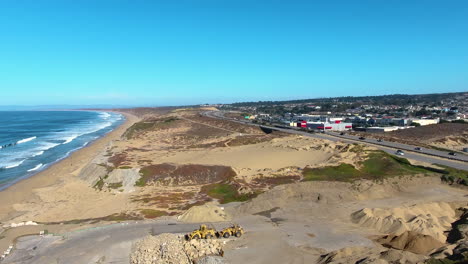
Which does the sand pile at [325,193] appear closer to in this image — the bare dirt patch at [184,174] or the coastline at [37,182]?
the bare dirt patch at [184,174]

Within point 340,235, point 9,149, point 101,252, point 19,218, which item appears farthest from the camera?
point 9,149

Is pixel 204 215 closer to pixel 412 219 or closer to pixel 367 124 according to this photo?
pixel 412 219

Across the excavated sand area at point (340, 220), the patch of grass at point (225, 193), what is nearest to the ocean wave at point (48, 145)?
the patch of grass at point (225, 193)

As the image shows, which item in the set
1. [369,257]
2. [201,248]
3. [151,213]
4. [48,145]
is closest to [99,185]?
[151,213]

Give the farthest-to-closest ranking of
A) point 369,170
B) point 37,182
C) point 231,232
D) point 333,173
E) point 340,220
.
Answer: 1. point 37,182
2. point 369,170
3. point 333,173
4. point 340,220
5. point 231,232

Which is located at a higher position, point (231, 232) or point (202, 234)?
point (202, 234)

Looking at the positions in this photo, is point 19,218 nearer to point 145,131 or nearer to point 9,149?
point 9,149

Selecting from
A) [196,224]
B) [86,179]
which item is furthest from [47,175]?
[196,224]
